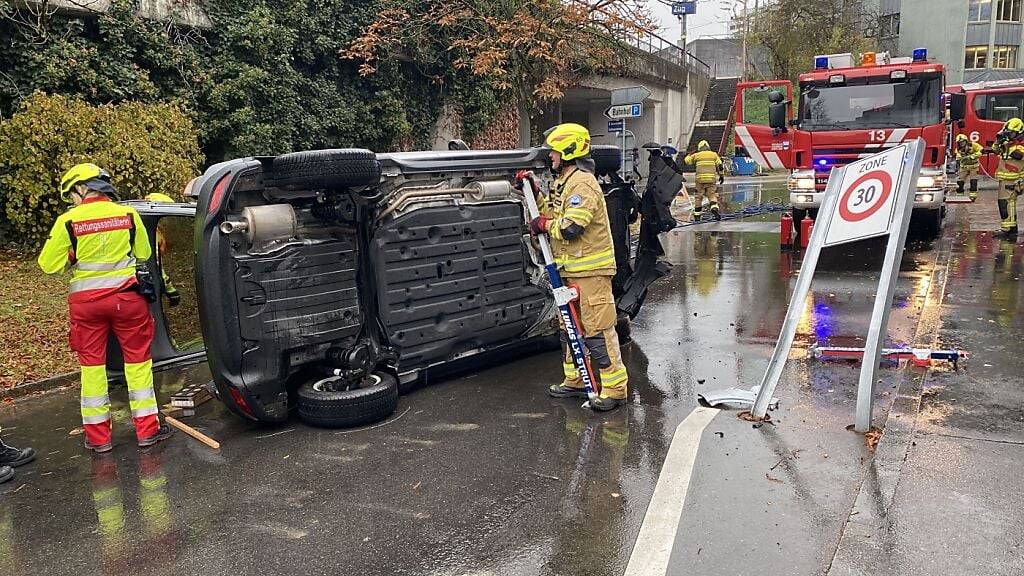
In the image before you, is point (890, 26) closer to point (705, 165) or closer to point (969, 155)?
point (969, 155)

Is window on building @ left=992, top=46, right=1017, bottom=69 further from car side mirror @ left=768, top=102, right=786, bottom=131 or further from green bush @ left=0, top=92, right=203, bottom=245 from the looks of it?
green bush @ left=0, top=92, right=203, bottom=245

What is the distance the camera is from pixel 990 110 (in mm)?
21516

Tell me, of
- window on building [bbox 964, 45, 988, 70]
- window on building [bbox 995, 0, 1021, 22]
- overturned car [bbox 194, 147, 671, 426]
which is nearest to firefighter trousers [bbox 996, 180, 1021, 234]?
overturned car [bbox 194, 147, 671, 426]

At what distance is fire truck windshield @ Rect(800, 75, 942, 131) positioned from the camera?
38.6 feet

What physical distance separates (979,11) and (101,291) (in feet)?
191

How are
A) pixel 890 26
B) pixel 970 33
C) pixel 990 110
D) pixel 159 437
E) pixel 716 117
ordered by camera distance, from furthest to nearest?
pixel 890 26 → pixel 970 33 → pixel 716 117 → pixel 990 110 → pixel 159 437

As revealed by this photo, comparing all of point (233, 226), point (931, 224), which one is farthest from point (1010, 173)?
point (233, 226)

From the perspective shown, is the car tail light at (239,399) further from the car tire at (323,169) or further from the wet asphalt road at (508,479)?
the car tire at (323,169)

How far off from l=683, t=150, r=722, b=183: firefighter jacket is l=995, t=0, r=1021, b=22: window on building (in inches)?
1783

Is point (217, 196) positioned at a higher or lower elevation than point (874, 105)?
lower

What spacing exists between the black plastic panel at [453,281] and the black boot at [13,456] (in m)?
2.34

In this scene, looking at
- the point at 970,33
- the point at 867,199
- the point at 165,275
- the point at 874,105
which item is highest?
the point at 970,33

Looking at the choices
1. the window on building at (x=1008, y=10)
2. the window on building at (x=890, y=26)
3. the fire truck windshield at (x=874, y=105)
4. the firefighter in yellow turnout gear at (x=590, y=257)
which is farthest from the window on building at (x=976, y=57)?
the firefighter in yellow turnout gear at (x=590, y=257)

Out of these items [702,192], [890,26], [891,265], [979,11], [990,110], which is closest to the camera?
[891,265]
